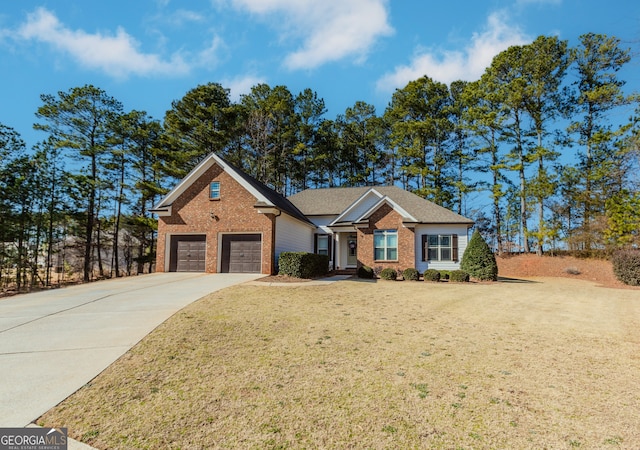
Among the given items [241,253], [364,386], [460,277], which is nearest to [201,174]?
[241,253]

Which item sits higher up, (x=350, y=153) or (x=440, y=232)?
(x=350, y=153)

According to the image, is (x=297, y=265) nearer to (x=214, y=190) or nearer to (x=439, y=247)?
(x=214, y=190)

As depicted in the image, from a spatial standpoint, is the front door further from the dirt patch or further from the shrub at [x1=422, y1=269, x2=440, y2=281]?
the dirt patch

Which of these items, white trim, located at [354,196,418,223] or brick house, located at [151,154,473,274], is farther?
white trim, located at [354,196,418,223]

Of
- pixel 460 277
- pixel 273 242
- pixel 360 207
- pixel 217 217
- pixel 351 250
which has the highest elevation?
pixel 360 207

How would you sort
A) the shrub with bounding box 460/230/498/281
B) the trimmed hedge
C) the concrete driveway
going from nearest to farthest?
the concrete driveway, the trimmed hedge, the shrub with bounding box 460/230/498/281

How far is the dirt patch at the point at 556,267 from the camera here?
21.9 metres

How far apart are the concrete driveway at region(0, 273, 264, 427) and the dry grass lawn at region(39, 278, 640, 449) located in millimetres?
317

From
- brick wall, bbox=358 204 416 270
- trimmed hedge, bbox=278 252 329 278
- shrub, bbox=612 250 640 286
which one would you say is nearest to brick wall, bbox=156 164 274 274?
trimmed hedge, bbox=278 252 329 278

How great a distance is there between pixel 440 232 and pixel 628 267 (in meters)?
9.22

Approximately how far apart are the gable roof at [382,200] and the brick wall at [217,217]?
21.8 feet

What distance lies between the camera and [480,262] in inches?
714

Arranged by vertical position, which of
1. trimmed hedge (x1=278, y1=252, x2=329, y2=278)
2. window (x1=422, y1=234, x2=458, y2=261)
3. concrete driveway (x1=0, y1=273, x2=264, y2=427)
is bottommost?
concrete driveway (x1=0, y1=273, x2=264, y2=427)

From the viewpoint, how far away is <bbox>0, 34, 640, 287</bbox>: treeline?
2267cm
